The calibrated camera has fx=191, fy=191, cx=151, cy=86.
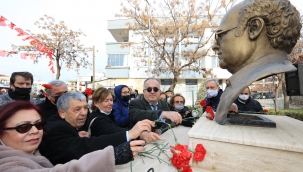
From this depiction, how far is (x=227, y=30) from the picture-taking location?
1936 mm

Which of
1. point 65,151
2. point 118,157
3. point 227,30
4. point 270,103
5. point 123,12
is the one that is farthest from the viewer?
point 270,103

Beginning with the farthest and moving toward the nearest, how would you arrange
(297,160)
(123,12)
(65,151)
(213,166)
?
Answer: (123,12)
(65,151)
(213,166)
(297,160)

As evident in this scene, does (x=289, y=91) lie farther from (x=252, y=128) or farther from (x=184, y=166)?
(x=184, y=166)

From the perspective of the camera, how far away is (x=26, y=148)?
1.31 meters

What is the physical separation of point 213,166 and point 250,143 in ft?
1.06

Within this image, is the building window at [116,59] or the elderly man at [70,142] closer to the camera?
the elderly man at [70,142]

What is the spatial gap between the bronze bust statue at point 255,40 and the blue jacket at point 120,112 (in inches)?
77.2

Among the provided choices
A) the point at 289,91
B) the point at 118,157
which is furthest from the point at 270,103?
the point at 118,157

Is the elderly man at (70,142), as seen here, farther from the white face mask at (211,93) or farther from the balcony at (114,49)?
the balcony at (114,49)

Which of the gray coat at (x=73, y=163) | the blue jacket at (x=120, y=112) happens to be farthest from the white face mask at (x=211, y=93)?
the gray coat at (x=73, y=163)

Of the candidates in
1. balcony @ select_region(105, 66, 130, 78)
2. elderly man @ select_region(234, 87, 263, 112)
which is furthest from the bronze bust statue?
balcony @ select_region(105, 66, 130, 78)

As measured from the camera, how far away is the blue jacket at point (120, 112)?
344cm

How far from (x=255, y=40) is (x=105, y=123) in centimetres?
187

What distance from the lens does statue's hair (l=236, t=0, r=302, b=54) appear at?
174 centimetres
